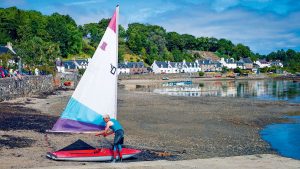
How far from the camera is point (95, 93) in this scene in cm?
1321

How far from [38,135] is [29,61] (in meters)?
47.4

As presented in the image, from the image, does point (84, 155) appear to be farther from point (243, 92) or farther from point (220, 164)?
point (243, 92)

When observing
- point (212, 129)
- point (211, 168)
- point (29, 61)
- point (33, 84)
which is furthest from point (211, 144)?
point (29, 61)

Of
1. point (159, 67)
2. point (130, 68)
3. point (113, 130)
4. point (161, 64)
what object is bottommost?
point (113, 130)

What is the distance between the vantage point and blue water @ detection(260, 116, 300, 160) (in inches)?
761

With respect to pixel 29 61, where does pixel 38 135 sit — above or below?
below

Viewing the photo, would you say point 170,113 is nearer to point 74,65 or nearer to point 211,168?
point 211,168

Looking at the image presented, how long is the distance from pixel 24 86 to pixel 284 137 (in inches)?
1087

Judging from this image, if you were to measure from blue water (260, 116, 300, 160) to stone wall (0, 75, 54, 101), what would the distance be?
2169cm

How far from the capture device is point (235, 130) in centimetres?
2419

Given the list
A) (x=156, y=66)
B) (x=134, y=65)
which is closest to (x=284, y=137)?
(x=134, y=65)

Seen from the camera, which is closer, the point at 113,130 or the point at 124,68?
the point at 113,130

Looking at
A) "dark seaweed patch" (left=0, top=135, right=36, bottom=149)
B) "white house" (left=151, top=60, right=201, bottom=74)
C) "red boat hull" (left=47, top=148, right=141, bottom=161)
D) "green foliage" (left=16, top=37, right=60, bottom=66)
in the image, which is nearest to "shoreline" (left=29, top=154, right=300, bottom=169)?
"red boat hull" (left=47, top=148, right=141, bottom=161)

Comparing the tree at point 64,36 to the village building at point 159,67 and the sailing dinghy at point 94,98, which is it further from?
the sailing dinghy at point 94,98
